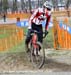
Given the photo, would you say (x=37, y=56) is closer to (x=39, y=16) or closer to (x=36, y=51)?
(x=36, y=51)

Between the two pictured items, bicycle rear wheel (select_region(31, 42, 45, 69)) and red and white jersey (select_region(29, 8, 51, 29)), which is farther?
red and white jersey (select_region(29, 8, 51, 29))

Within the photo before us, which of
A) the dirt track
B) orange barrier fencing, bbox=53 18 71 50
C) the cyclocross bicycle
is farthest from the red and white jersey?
orange barrier fencing, bbox=53 18 71 50

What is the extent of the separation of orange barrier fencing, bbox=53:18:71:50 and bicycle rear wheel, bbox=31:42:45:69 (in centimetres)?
362

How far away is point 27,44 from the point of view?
10258mm

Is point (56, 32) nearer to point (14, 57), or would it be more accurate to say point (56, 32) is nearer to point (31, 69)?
point (14, 57)

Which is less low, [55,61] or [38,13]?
[38,13]

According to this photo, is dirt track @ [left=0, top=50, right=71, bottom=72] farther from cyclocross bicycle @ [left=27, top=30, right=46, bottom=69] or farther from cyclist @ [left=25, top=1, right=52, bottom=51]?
cyclist @ [left=25, top=1, right=52, bottom=51]

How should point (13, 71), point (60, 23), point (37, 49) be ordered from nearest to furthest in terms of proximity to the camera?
point (13, 71)
point (37, 49)
point (60, 23)

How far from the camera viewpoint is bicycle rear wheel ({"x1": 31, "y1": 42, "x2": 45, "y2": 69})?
937 centimetres

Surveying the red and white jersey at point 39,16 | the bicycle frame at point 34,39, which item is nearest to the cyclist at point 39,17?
the red and white jersey at point 39,16

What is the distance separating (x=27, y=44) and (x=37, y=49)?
63 cm

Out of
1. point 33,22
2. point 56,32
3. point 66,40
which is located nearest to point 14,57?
point 33,22

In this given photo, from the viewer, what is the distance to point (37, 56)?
9727 millimetres

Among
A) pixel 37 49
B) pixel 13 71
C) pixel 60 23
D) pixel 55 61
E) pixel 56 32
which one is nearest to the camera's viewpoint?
pixel 13 71
